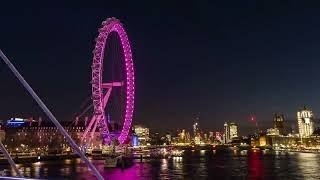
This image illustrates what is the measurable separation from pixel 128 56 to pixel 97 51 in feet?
16.3

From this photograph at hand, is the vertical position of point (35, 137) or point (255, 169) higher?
point (35, 137)

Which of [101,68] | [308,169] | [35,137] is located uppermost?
[101,68]

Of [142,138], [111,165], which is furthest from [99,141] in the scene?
[111,165]

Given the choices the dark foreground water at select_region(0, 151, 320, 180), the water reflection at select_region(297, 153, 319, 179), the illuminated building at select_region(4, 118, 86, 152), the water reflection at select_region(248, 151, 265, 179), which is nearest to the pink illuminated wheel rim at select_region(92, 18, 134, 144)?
the dark foreground water at select_region(0, 151, 320, 180)

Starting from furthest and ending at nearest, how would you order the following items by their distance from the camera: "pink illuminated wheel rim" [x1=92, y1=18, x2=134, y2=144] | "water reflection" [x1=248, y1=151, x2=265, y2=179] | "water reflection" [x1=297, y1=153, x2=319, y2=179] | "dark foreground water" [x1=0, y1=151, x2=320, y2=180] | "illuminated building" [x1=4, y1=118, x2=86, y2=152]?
1. "illuminated building" [x1=4, y1=118, x2=86, y2=152]
2. "pink illuminated wheel rim" [x1=92, y1=18, x2=134, y2=144]
3. "water reflection" [x1=248, y1=151, x2=265, y2=179]
4. "water reflection" [x1=297, y1=153, x2=319, y2=179]
5. "dark foreground water" [x1=0, y1=151, x2=320, y2=180]

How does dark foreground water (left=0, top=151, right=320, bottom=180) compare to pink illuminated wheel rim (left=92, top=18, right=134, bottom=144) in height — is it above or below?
below

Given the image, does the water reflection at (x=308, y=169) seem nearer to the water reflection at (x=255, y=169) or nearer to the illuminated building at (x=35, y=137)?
the water reflection at (x=255, y=169)

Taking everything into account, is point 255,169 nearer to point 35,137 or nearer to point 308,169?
point 308,169

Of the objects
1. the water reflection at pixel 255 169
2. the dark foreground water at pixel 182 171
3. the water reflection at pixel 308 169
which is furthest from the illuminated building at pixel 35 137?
the water reflection at pixel 308 169

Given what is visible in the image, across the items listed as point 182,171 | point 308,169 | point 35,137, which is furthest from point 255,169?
point 35,137

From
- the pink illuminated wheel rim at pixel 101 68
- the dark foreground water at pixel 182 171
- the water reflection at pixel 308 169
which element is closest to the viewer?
the dark foreground water at pixel 182 171

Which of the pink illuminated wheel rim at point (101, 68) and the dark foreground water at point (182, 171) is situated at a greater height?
the pink illuminated wheel rim at point (101, 68)

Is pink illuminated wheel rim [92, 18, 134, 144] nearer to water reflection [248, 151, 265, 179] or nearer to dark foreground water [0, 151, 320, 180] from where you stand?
dark foreground water [0, 151, 320, 180]

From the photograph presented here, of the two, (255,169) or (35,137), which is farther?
(35,137)
